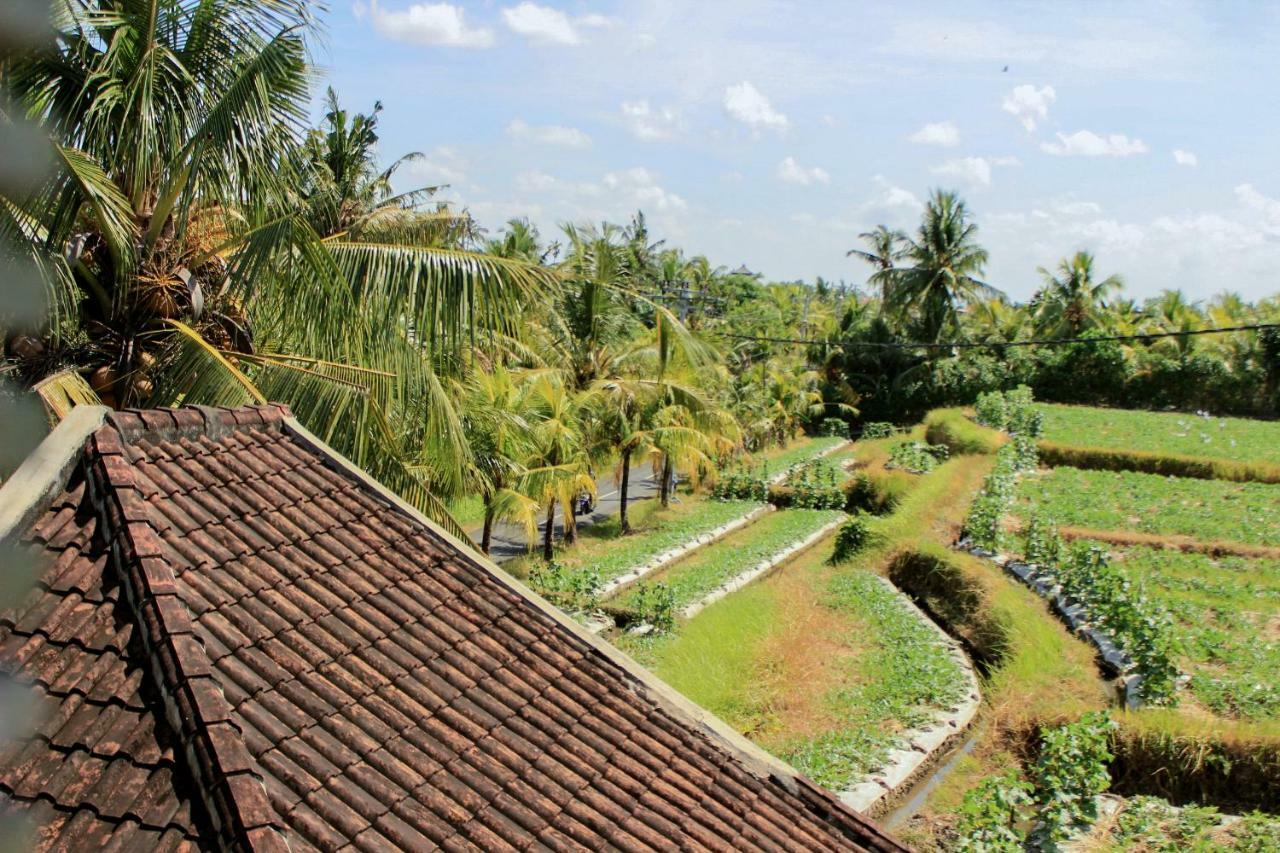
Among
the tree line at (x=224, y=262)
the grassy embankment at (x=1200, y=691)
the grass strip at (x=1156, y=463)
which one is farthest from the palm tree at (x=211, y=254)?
the grass strip at (x=1156, y=463)

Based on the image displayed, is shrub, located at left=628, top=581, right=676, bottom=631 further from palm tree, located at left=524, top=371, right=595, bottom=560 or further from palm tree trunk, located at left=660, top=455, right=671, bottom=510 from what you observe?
palm tree trunk, located at left=660, top=455, right=671, bottom=510

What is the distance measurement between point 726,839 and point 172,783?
2502 mm

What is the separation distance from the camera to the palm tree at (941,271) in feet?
136

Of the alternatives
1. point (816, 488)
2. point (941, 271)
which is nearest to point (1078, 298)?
point (941, 271)

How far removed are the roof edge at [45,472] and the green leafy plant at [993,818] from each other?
779 centimetres

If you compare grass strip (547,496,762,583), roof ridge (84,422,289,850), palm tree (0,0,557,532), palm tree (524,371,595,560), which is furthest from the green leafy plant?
palm tree (524,371,595,560)

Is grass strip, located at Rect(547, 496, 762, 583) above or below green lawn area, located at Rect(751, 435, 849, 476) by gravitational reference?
below

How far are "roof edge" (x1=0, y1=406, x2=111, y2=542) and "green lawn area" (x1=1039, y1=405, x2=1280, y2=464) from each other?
2536 centimetres

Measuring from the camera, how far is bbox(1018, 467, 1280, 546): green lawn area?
18328 millimetres

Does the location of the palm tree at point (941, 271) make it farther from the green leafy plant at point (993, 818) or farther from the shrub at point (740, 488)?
the green leafy plant at point (993, 818)

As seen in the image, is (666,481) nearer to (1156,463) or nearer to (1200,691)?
(1156,463)

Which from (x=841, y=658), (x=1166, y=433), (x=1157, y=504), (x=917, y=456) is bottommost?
(x=841, y=658)

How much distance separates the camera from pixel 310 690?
4.14 meters

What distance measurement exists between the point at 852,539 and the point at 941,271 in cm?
2425
